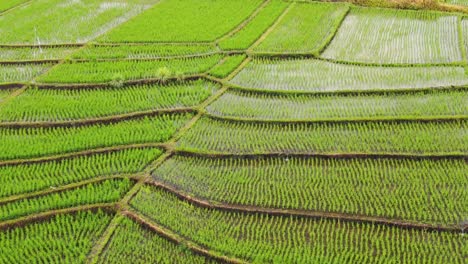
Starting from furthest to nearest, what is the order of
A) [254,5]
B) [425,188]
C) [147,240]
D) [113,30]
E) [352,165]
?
1. [254,5]
2. [113,30]
3. [352,165]
4. [425,188]
5. [147,240]

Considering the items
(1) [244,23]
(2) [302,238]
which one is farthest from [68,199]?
(1) [244,23]

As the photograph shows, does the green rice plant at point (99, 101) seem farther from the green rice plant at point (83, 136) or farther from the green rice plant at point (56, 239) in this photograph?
the green rice plant at point (56, 239)

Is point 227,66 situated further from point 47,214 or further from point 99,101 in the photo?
point 47,214

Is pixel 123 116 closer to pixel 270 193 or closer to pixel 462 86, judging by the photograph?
pixel 270 193

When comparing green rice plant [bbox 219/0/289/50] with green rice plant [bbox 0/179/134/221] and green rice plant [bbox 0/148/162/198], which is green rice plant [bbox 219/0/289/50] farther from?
green rice plant [bbox 0/179/134/221]

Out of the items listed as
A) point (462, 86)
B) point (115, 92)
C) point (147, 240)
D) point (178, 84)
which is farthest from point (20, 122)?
point (462, 86)
